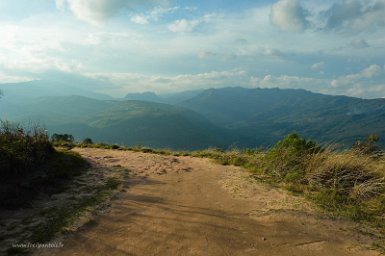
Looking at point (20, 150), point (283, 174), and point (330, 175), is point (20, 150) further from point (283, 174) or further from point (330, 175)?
point (330, 175)

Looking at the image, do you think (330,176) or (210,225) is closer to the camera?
(210,225)

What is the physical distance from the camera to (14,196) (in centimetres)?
951

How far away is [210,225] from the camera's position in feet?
27.4

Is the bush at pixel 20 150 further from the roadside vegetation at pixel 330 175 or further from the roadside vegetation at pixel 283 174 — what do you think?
the roadside vegetation at pixel 330 175

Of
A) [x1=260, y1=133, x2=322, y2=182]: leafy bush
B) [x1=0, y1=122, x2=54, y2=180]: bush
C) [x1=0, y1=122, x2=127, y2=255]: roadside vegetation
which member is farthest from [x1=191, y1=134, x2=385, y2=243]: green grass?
[x1=0, y1=122, x2=54, y2=180]: bush

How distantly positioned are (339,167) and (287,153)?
209 cm

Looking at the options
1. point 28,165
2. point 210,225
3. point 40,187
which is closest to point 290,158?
point 210,225

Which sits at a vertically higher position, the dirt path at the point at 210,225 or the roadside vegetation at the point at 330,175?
the roadside vegetation at the point at 330,175

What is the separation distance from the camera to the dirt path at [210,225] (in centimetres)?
720

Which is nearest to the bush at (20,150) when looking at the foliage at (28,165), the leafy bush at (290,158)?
the foliage at (28,165)

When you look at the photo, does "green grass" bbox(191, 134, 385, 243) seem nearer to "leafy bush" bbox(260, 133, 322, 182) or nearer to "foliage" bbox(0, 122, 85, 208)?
"leafy bush" bbox(260, 133, 322, 182)

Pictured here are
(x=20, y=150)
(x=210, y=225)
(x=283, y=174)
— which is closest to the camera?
(x=210, y=225)

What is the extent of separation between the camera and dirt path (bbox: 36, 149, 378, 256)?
720 centimetres

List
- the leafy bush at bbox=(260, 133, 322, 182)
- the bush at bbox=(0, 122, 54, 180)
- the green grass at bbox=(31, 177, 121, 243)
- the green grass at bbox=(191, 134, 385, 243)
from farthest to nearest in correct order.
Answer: the leafy bush at bbox=(260, 133, 322, 182)
the bush at bbox=(0, 122, 54, 180)
the green grass at bbox=(191, 134, 385, 243)
the green grass at bbox=(31, 177, 121, 243)
